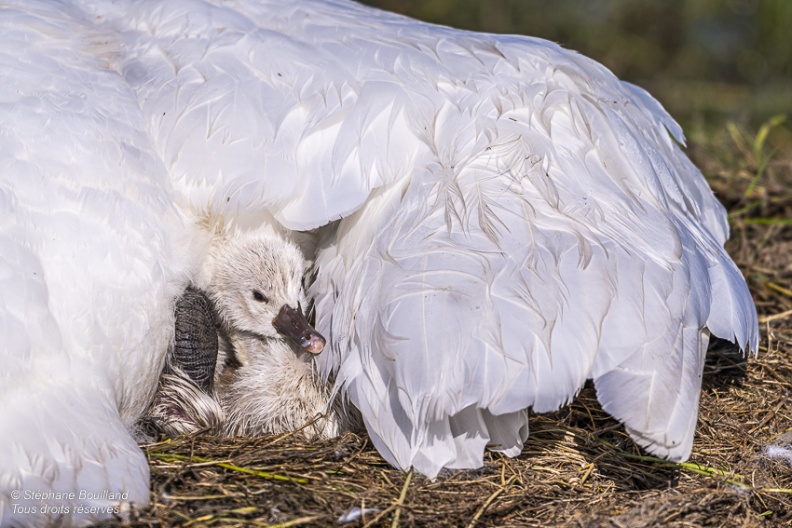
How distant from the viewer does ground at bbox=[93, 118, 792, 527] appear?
2.15m

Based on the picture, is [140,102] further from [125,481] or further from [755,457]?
[755,457]

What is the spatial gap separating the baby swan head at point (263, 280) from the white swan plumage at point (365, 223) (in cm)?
18

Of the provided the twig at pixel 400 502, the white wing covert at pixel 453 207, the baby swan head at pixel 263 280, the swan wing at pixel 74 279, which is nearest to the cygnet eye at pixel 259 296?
the baby swan head at pixel 263 280

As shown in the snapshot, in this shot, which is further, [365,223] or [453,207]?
[365,223]

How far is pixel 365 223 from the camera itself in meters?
2.40

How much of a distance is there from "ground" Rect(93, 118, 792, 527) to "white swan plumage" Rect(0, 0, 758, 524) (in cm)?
10

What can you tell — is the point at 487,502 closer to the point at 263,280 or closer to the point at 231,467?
the point at 231,467

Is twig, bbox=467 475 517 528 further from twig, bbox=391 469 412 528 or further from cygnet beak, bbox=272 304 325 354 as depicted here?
cygnet beak, bbox=272 304 325 354

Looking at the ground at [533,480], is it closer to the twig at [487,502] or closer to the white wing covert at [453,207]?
the twig at [487,502]

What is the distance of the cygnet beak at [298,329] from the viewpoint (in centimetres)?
250

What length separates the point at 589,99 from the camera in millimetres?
2604

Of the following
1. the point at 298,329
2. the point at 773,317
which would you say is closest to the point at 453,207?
the point at 298,329

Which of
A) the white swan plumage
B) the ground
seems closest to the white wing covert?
the white swan plumage

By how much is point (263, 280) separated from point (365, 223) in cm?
48
